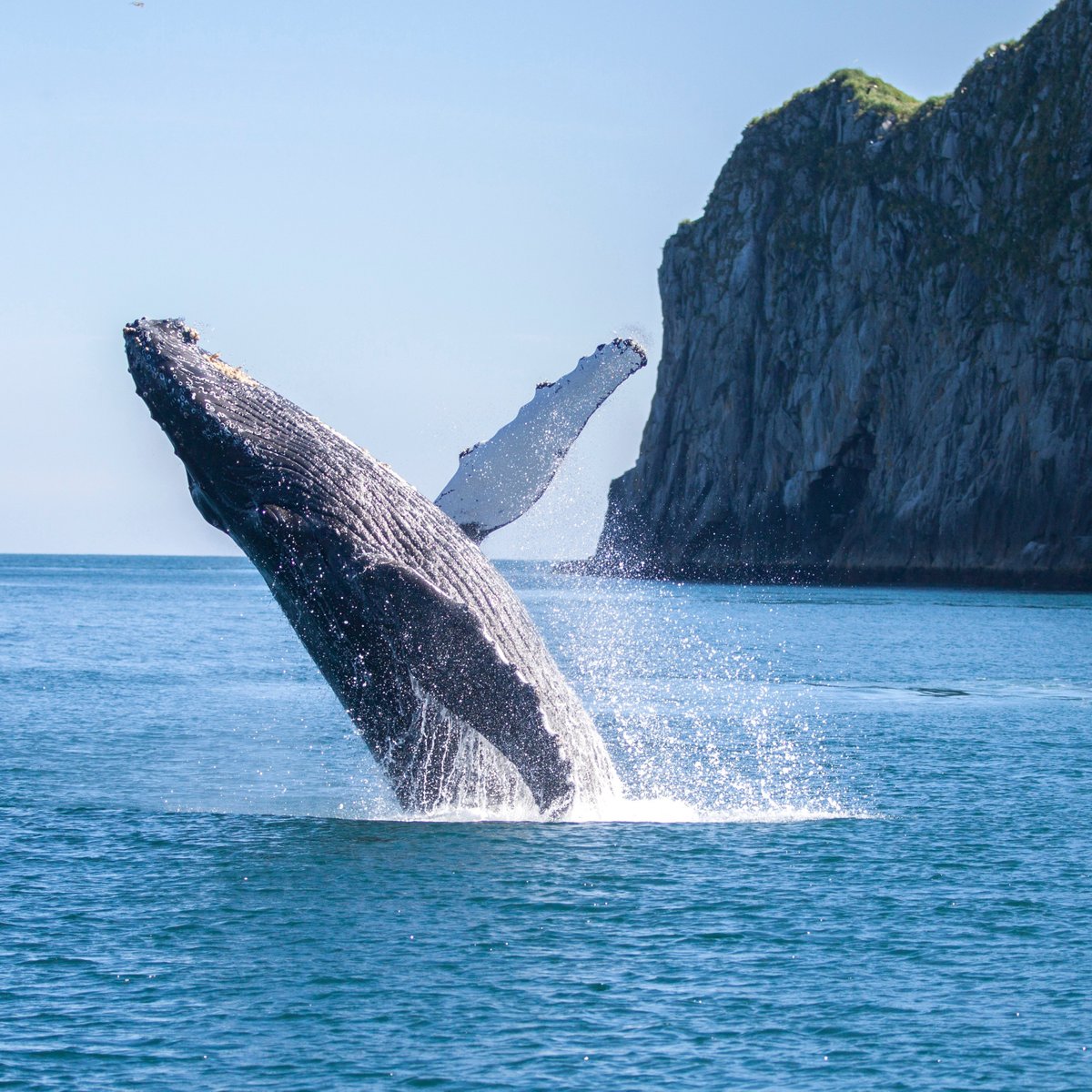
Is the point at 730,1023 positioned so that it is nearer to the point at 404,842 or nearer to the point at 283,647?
the point at 404,842

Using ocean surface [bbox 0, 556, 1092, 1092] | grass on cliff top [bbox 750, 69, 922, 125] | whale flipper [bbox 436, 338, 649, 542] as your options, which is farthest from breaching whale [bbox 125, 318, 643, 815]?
grass on cliff top [bbox 750, 69, 922, 125]

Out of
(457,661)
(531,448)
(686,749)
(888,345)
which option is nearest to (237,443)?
(457,661)

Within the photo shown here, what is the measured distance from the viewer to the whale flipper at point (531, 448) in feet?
39.0

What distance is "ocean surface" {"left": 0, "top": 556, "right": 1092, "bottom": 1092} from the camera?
8078 mm

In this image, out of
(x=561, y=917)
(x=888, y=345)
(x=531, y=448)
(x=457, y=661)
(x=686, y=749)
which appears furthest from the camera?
(x=888, y=345)

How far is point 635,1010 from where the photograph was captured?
869 centimetres

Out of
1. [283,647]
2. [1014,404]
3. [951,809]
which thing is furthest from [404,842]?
[1014,404]

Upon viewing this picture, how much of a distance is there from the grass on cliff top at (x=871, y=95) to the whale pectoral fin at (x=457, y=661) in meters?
87.3

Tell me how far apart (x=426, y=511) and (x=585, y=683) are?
19.5 m

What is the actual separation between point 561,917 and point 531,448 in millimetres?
3601

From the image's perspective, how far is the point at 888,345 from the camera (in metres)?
87.5

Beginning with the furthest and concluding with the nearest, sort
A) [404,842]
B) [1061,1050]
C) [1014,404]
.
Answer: [1014,404]
[404,842]
[1061,1050]

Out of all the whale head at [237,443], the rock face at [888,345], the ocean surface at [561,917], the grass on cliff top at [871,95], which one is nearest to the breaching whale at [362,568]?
the whale head at [237,443]

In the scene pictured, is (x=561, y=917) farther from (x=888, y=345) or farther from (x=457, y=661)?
(x=888, y=345)
